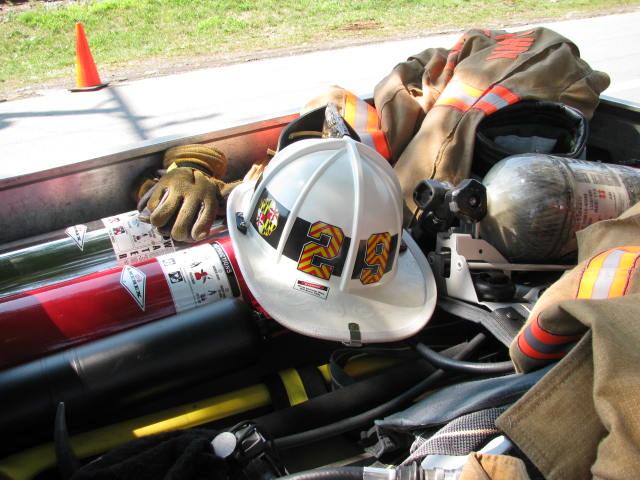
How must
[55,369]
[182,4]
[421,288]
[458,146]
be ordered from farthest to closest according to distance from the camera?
[182,4] < [458,146] < [421,288] < [55,369]

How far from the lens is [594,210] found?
6.10ft

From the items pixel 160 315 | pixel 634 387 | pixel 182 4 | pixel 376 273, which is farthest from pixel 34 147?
pixel 182 4

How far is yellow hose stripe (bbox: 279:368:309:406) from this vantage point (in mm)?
1646

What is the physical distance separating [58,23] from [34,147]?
540 centimetres

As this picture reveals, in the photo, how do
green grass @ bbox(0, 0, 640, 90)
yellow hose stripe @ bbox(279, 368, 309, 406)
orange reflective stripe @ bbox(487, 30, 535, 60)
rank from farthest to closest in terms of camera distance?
green grass @ bbox(0, 0, 640, 90)
orange reflective stripe @ bbox(487, 30, 535, 60)
yellow hose stripe @ bbox(279, 368, 309, 406)

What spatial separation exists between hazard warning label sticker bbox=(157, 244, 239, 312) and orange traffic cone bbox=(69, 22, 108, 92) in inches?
214

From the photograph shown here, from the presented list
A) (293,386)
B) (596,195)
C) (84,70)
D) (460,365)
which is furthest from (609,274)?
(84,70)

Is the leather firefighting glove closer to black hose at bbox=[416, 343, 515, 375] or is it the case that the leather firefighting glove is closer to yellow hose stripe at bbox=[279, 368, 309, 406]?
yellow hose stripe at bbox=[279, 368, 309, 406]

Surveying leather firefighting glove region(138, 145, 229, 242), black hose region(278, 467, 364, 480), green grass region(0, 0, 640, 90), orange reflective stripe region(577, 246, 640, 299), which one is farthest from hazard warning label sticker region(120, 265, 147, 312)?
green grass region(0, 0, 640, 90)

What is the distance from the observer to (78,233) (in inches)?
86.4

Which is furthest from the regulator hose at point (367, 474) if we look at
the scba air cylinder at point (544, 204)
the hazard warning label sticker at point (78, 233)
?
the hazard warning label sticker at point (78, 233)

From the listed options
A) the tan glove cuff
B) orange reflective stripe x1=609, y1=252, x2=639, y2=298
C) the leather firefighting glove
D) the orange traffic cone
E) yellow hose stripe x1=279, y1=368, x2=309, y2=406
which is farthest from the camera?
the orange traffic cone

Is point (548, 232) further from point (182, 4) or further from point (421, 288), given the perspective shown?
point (182, 4)

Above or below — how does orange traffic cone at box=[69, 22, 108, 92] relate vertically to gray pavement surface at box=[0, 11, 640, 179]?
above
